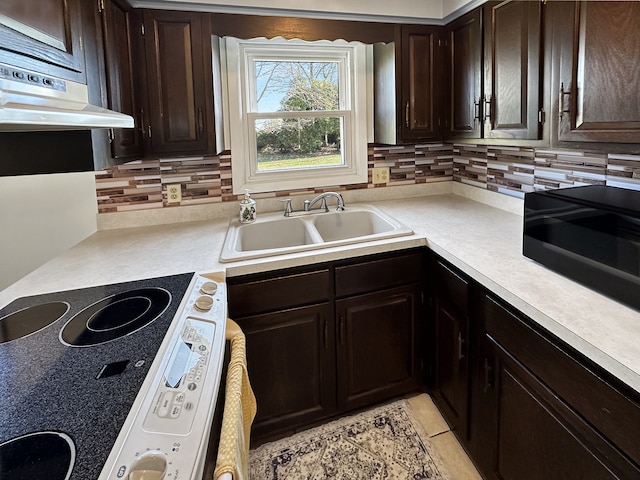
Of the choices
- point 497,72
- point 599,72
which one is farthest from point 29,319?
point 497,72

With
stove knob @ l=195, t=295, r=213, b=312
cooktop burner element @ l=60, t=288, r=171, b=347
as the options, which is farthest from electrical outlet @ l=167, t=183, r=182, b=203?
stove knob @ l=195, t=295, r=213, b=312

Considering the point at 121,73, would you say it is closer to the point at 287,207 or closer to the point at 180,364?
the point at 287,207

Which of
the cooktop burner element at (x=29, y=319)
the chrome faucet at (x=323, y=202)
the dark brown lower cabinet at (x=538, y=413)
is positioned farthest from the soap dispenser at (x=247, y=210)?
the dark brown lower cabinet at (x=538, y=413)

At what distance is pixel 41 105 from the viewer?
2.46 feet

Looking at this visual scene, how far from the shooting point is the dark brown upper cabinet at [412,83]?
211 cm

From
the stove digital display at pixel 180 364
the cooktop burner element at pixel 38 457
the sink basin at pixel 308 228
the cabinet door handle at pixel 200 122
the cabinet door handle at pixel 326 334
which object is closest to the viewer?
the cooktop burner element at pixel 38 457

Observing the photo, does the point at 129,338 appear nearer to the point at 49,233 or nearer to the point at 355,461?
the point at 355,461

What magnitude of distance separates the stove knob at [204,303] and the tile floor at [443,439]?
1.18 meters

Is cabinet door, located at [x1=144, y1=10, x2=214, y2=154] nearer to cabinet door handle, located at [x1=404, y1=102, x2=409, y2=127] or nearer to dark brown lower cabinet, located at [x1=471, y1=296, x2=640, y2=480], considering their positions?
cabinet door handle, located at [x1=404, y1=102, x2=409, y2=127]

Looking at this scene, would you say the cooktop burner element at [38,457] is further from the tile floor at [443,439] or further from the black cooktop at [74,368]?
the tile floor at [443,439]

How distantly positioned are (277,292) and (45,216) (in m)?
1.35

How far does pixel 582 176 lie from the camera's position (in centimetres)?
169

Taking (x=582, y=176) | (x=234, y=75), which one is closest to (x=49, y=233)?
(x=234, y=75)

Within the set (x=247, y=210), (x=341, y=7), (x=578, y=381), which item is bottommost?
(x=578, y=381)
